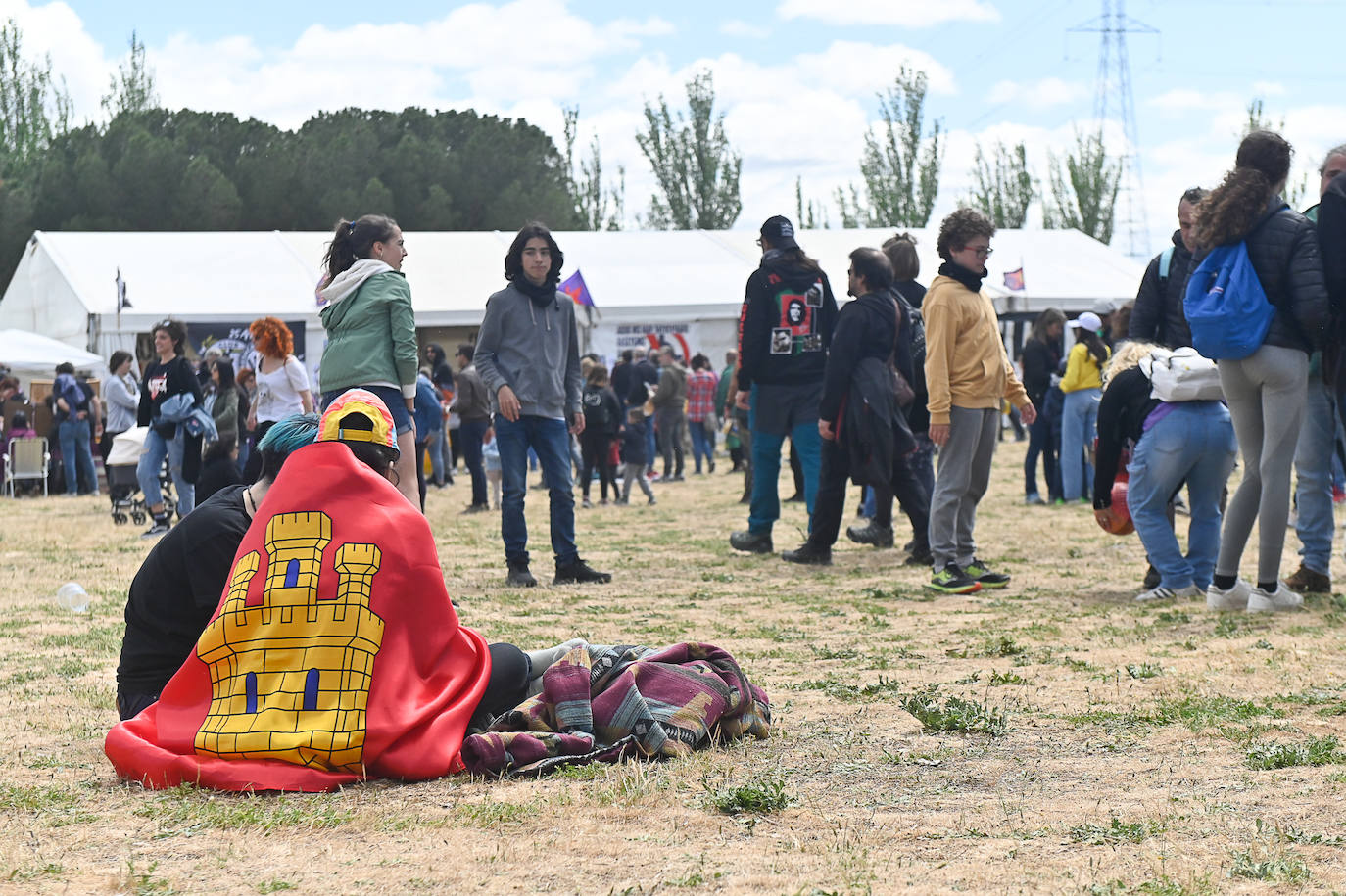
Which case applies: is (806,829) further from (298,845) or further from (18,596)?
(18,596)

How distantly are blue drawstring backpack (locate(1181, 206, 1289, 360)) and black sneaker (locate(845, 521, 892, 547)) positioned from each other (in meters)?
3.99

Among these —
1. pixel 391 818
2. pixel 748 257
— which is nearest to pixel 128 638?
pixel 391 818

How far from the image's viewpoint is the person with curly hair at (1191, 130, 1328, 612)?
250 inches

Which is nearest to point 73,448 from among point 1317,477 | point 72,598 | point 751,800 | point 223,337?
point 223,337

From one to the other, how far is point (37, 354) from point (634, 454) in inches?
399

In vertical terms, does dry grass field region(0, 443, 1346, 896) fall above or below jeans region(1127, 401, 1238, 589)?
below

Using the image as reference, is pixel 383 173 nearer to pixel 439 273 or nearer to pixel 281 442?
pixel 439 273

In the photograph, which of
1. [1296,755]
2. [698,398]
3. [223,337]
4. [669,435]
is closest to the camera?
[1296,755]

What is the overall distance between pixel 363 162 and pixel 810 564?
114 feet

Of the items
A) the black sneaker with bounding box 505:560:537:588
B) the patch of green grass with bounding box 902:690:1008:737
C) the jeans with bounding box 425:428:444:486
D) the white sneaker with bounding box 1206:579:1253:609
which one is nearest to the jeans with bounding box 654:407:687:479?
the jeans with bounding box 425:428:444:486

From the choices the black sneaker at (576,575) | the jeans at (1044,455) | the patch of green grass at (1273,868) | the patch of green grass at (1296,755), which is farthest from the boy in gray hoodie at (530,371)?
the jeans at (1044,455)

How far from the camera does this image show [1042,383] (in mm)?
14031

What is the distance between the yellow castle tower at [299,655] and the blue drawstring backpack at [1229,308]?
4099mm

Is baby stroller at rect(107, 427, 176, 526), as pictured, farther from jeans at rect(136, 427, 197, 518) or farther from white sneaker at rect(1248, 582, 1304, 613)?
white sneaker at rect(1248, 582, 1304, 613)
